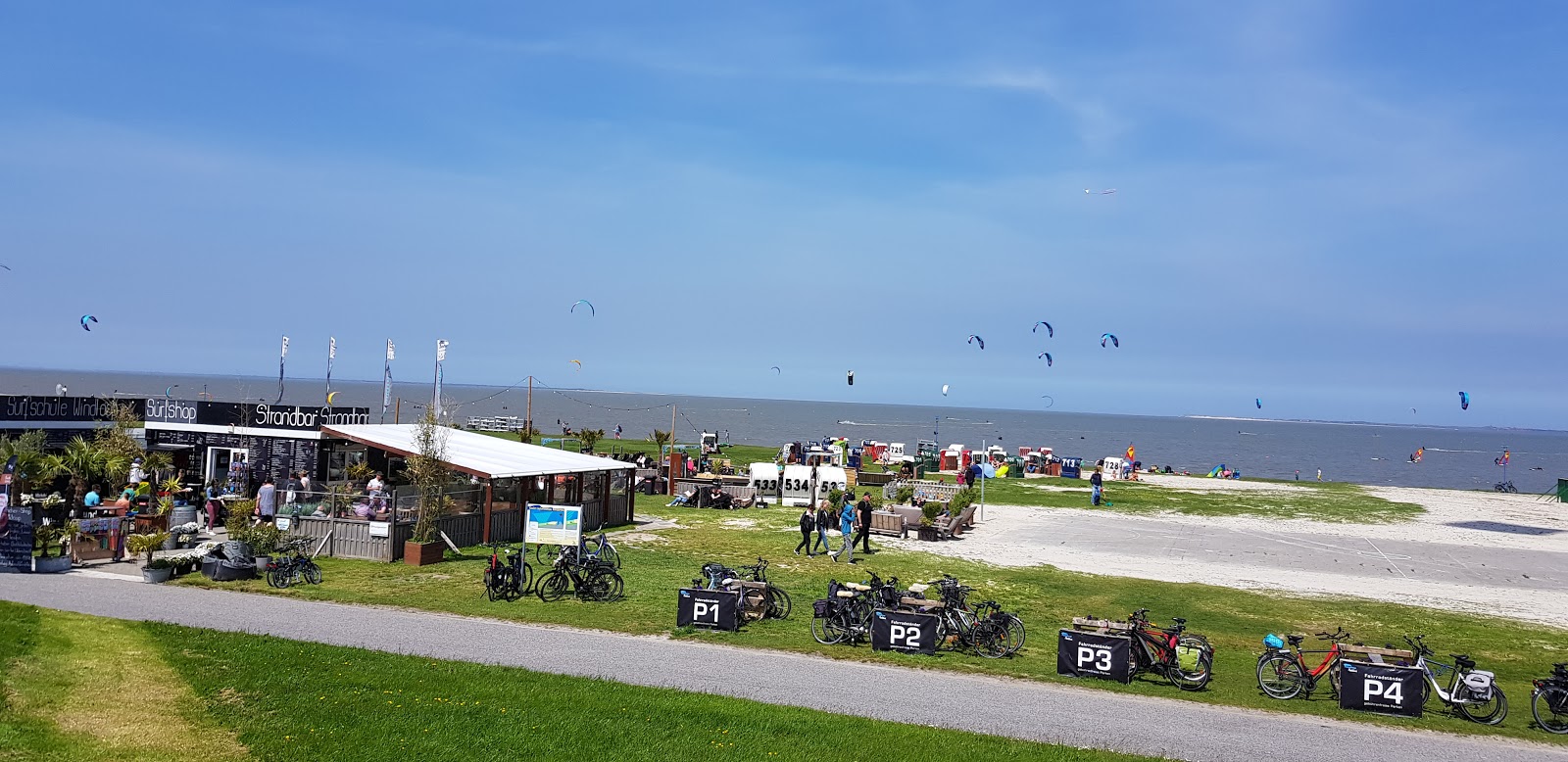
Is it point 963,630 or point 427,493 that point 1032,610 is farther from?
point 427,493

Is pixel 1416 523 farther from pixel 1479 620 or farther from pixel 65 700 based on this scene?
pixel 65 700

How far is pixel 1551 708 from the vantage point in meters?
13.1

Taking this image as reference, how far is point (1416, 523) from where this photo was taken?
4247 centimetres

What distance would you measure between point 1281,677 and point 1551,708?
317cm

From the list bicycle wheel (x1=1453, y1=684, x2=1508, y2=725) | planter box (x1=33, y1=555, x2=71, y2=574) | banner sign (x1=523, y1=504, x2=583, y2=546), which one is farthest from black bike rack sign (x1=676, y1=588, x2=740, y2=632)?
planter box (x1=33, y1=555, x2=71, y2=574)

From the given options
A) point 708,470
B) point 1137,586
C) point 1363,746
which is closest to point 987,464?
point 708,470

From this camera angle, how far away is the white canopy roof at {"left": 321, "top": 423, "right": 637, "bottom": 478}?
82.5ft

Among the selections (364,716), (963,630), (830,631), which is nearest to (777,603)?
(830,631)

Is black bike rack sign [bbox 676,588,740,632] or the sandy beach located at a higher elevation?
black bike rack sign [bbox 676,588,740,632]

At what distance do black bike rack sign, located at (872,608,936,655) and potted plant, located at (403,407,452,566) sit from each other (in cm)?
1121

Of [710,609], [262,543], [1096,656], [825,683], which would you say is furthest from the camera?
[262,543]

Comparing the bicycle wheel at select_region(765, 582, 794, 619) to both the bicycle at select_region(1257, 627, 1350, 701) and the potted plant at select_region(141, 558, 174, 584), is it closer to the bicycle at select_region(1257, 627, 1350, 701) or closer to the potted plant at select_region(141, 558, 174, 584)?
the bicycle at select_region(1257, 627, 1350, 701)

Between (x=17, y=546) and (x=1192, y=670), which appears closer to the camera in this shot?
(x=1192, y=670)

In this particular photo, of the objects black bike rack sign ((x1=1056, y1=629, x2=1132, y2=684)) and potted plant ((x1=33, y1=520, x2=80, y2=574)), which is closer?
black bike rack sign ((x1=1056, y1=629, x2=1132, y2=684))
